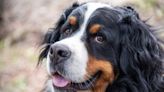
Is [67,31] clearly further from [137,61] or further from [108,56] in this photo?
[137,61]

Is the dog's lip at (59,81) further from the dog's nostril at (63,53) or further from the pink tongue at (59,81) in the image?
the dog's nostril at (63,53)

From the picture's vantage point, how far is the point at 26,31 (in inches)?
465

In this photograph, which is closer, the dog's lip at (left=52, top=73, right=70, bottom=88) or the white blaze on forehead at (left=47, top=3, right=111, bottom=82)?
the white blaze on forehead at (left=47, top=3, right=111, bottom=82)

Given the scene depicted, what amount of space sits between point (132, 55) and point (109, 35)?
1.03 ft

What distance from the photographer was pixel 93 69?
5.84 meters

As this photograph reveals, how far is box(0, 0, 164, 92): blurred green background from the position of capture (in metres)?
10.4

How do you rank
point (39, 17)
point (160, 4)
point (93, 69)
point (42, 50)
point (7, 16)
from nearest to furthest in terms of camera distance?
point (93, 69), point (42, 50), point (160, 4), point (39, 17), point (7, 16)

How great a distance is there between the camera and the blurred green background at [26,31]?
1038 cm

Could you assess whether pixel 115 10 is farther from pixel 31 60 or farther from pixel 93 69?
pixel 31 60

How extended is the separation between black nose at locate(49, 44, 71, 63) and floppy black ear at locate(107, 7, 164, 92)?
59 centimetres

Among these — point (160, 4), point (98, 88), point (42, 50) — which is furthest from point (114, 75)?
point (160, 4)

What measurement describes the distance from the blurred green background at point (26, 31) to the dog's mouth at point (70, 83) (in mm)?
3599

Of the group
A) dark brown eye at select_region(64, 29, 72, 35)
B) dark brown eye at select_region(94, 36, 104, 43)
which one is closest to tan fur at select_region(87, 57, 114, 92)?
dark brown eye at select_region(94, 36, 104, 43)

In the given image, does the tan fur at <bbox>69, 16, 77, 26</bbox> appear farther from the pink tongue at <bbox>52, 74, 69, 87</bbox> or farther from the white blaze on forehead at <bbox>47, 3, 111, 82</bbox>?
the pink tongue at <bbox>52, 74, 69, 87</bbox>
